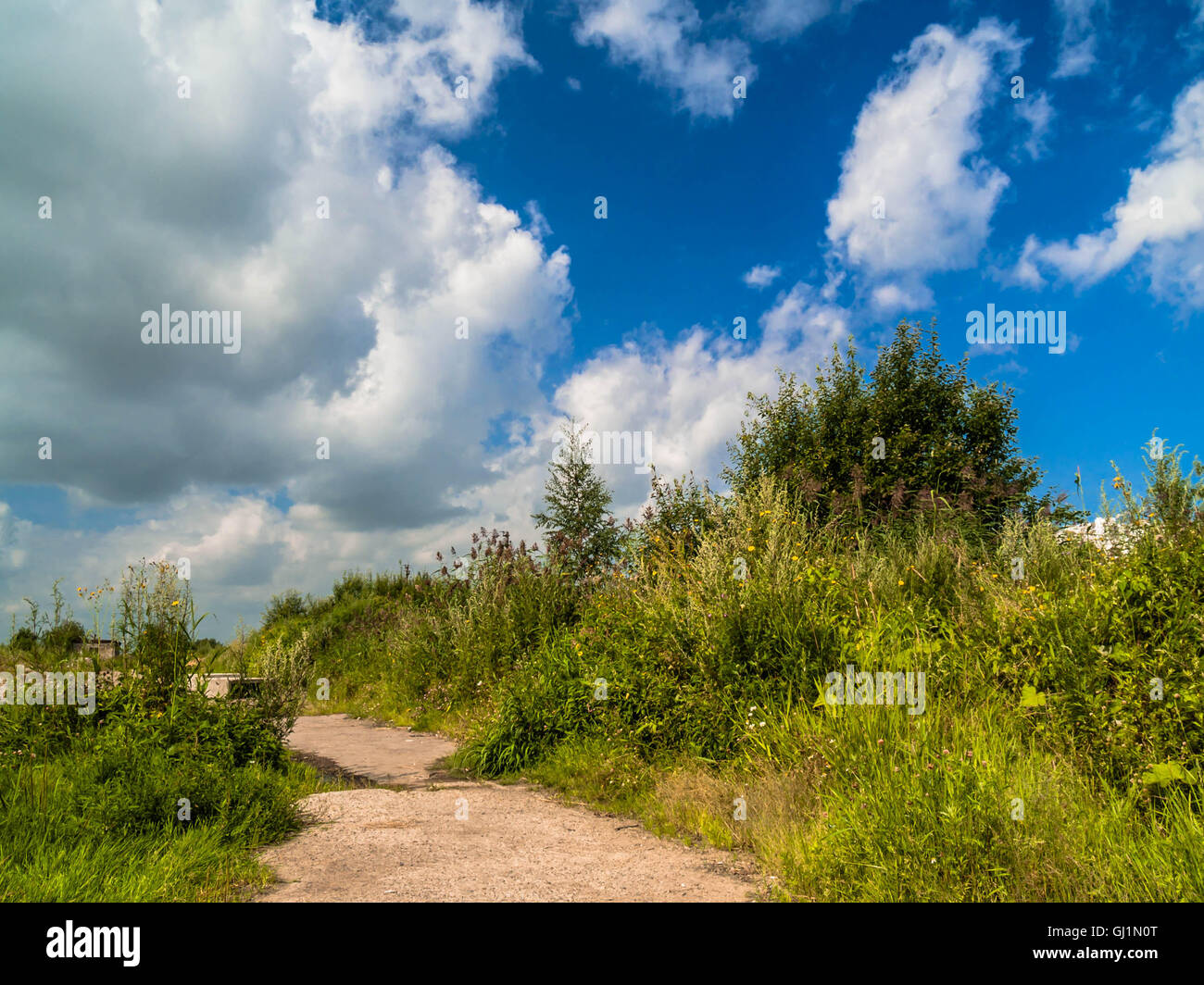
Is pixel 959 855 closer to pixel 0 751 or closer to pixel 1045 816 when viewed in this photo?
pixel 1045 816

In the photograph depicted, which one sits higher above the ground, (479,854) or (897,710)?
(897,710)

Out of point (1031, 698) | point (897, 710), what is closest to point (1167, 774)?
point (1031, 698)

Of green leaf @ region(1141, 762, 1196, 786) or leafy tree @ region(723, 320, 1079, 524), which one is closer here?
green leaf @ region(1141, 762, 1196, 786)

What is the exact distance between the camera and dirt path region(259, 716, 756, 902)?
4.11m

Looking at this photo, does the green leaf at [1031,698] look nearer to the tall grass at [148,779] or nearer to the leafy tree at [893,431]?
the tall grass at [148,779]

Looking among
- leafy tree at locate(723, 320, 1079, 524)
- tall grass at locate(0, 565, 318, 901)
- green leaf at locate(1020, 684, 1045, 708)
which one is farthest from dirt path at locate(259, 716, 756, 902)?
leafy tree at locate(723, 320, 1079, 524)

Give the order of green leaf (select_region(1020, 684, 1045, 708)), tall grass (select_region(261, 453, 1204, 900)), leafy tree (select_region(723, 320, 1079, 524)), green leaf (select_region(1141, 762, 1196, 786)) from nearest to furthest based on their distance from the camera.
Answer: tall grass (select_region(261, 453, 1204, 900)) → green leaf (select_region(1141, 762, 1196, 786)) → green leaf (select_region(1020, 684, 1045, 708)) → leafy tree (select_region(723, 320, 1079, 524))

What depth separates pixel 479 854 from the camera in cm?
485

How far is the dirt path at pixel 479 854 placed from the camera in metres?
4.11

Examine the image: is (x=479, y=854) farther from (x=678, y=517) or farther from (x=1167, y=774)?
(x=678, y=517)

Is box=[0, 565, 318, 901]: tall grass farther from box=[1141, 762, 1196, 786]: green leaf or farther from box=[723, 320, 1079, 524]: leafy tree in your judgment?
box=[723, 320, 1079, 524]: leafy tree

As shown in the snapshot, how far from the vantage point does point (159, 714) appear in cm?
598
